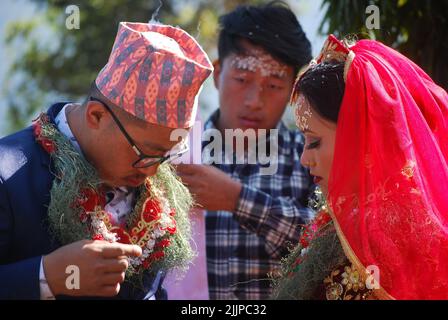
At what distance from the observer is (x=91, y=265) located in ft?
8.67

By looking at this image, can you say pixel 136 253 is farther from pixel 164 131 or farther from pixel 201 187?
pixel 201 187

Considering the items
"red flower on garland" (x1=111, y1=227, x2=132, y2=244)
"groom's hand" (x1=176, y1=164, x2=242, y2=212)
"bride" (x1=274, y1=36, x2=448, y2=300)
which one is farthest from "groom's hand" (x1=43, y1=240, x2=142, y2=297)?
"groom's hand" (x1=176, y1=164, x2=242, y2=212)

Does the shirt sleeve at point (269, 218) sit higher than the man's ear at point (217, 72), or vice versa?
the man's ear at point (217, 72)

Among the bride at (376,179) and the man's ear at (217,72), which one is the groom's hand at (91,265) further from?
the man's ear at (217,72)

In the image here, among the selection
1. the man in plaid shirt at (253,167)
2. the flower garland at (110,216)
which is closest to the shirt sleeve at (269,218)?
the man in plaid shirt at (253,167)

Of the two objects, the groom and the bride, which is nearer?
the bride

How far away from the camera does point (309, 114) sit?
2.96 metres

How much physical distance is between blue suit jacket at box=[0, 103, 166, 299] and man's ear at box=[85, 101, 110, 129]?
21cm

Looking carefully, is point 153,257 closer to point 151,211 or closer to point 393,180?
point 151,211

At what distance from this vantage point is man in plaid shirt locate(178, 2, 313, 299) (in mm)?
4008

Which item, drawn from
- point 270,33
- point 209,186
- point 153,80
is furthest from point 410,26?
point 153,80

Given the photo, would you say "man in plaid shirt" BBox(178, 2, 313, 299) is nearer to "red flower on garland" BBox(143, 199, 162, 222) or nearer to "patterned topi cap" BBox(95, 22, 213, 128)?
"red flower on garland" BBox(143, 199, 162, 222)

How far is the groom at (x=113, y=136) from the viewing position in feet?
9.41

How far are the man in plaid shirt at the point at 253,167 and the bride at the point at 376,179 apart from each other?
105 centimetres
